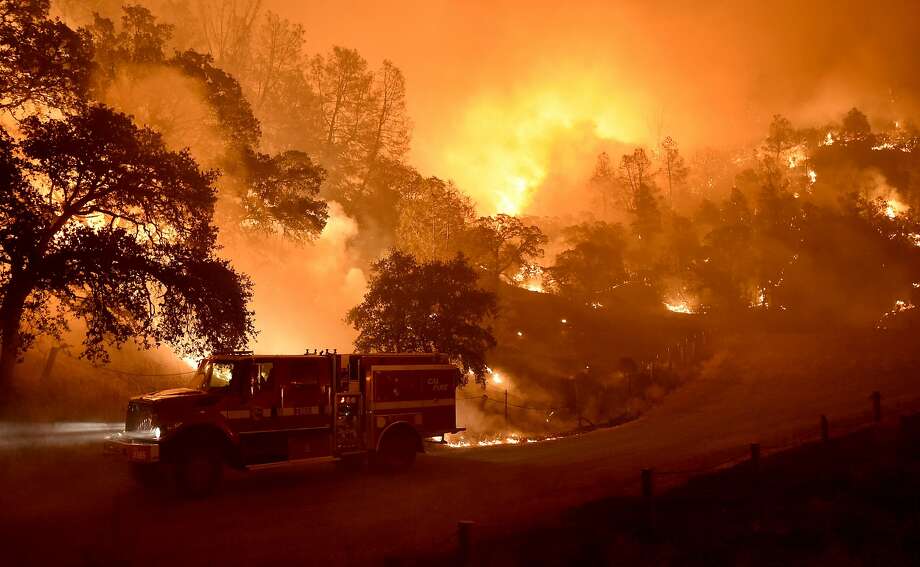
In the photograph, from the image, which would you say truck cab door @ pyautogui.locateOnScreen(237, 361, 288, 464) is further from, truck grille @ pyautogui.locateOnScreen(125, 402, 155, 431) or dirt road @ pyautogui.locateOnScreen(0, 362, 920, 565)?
truck grille @ pyautogui.locateOnScreen(125, 402, 155, 431)

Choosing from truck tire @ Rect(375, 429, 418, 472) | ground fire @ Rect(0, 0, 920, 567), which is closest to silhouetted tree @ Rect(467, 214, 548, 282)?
ground fire @ Rect(0, 0, 920, 567)

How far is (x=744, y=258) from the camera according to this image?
66938 mm

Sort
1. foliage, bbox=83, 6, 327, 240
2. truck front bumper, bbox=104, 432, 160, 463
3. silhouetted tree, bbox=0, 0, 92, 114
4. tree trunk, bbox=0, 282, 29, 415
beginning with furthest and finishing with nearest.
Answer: foliage, bbox=83, 6, 327, 240 → silhouetted tree, bbox=0, 0, 92, 114 → tree trunk, bbox=0, 282, 29, 415 → truck front bumper, bbox=104, 432, 160, 463

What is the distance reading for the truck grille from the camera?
11938 mm

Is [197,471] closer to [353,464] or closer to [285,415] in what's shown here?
[285,415]

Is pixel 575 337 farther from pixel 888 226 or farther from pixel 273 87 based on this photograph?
pixel 888 226

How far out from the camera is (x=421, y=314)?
78.3ft

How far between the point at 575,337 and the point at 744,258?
31.6 metres

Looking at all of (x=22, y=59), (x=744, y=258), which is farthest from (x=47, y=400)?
(x=744, y=258)

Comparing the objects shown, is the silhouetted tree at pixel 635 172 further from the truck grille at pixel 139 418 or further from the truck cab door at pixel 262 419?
the truck grille at pixel 139 418

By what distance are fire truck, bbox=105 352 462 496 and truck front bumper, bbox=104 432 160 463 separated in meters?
0.02

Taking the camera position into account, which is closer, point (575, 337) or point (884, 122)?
point (575, 337)

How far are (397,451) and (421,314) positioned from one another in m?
9.23

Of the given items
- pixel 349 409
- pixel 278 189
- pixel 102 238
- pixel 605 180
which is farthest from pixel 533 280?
pixel 102 238
